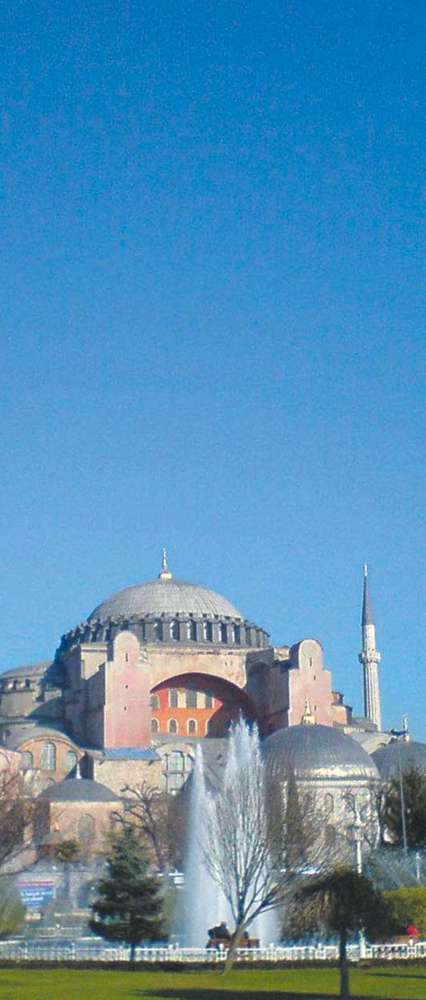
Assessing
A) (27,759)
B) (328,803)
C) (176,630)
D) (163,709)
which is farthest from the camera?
(176,630)

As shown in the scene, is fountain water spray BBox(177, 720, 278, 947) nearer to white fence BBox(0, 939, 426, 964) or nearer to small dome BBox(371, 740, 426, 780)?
white fence BBox(0, 939, 426, 964)

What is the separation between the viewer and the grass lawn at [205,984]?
69.1ft

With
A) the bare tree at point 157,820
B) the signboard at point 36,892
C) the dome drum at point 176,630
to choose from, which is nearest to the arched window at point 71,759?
the bare tree at point 157,820

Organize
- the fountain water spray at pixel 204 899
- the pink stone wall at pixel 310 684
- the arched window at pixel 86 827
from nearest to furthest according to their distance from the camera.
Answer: the fountain water spray at pixel 204 899, the arched window at pixel 86 827, the pink stone wall at pixel 310 684

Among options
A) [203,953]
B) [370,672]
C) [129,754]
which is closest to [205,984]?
[203,953]

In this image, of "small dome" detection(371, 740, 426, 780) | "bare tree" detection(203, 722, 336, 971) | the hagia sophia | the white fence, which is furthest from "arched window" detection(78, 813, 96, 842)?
the white fence

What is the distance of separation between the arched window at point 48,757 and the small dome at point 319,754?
967 cm

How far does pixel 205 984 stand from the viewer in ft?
78.2

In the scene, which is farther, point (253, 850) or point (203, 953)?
point (253, 850)

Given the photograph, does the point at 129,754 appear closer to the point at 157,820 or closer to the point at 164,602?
the point at 157,820

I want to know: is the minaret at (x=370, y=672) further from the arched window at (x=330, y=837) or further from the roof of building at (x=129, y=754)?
the arched window at (x=330, y=837)

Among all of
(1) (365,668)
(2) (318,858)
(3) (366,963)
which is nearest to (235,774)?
(2) (318,858)

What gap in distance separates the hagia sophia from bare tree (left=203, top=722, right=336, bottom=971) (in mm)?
17581

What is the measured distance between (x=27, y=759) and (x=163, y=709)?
8.95m
